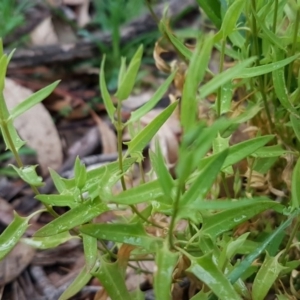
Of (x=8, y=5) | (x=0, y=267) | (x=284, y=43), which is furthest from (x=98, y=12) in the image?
(x=284, y=43)

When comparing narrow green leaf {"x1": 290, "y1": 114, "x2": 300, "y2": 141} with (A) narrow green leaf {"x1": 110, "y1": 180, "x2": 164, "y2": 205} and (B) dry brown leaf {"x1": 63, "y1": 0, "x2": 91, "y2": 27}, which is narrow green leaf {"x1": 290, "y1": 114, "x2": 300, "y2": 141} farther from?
(B) dry brown leaf {"x1": 63, "y1": 0, "x2": 91, "y2": 27}

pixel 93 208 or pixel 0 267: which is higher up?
pixel 93 208

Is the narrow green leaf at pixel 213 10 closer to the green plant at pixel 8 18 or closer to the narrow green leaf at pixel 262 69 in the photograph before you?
the narrow green leaf at pixel 262 69

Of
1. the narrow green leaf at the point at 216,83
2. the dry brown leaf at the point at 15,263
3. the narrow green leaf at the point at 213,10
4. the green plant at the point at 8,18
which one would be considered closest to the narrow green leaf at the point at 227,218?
the narrow green leaf at the point at 216,83

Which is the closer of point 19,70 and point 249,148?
point 249,148

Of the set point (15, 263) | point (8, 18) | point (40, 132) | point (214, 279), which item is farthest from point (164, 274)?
point (8, 18)

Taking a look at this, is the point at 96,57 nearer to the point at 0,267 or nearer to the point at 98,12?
the point at 98,12
